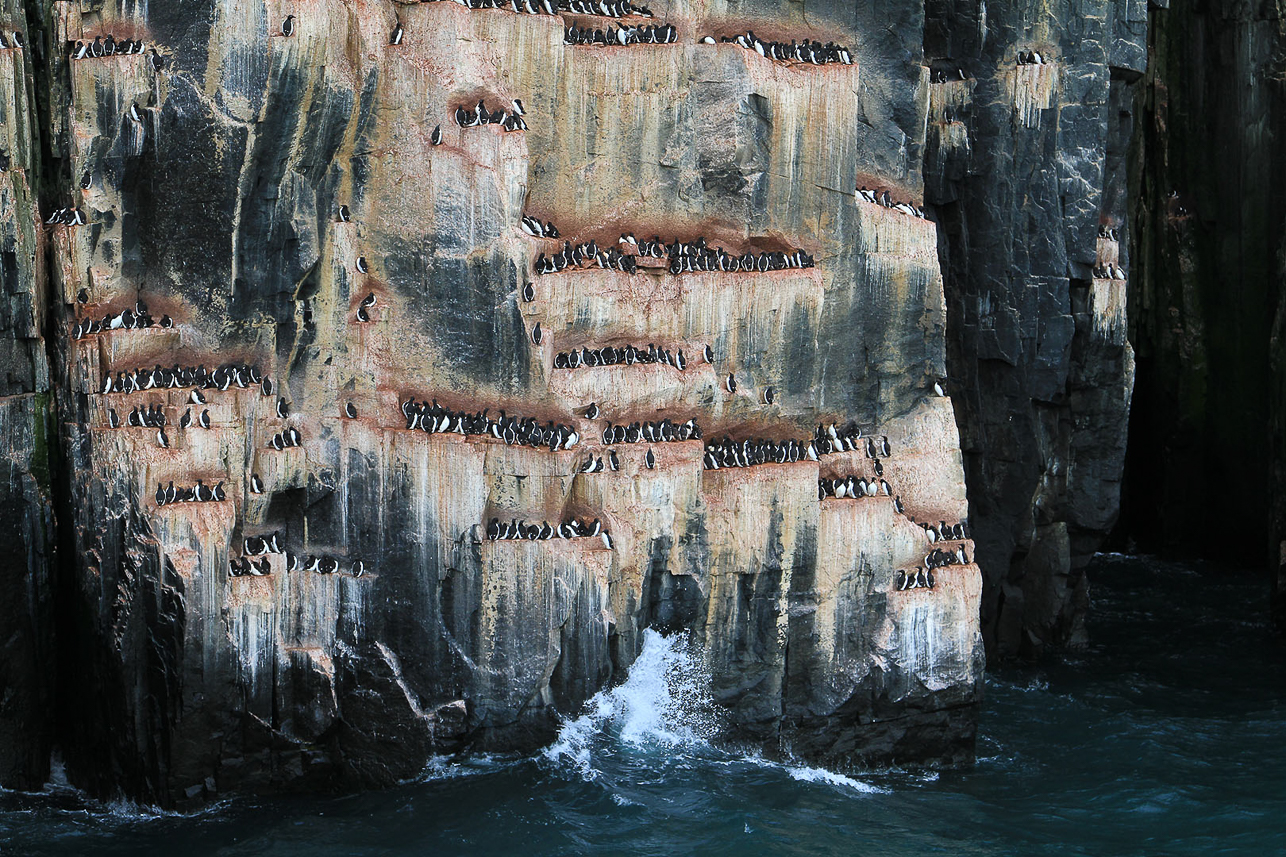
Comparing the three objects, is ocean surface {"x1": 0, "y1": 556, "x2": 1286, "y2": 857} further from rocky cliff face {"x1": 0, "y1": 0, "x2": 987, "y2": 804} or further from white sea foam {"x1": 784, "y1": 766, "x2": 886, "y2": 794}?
rocky cliff face {"x1": 0, "y1": 0, "x2": 987, "y2": 804}

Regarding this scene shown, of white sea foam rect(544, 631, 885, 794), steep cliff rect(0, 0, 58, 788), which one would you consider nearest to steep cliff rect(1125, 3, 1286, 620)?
white sea foam rect(544, 631, 885, 794)

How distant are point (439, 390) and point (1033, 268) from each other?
623 inches

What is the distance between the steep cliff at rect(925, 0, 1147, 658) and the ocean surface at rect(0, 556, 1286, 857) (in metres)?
5.09

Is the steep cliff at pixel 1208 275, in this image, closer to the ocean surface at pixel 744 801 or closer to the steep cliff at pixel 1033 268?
the steep cliff at pixel 1033 268

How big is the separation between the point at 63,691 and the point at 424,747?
302 inches

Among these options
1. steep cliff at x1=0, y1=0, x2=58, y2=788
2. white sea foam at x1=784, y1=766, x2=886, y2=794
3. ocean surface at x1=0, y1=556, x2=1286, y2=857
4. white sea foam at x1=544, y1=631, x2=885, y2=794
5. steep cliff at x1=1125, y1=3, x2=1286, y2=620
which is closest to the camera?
→ ocean surface at x1=0, y1=556, x2=1286, y2=857

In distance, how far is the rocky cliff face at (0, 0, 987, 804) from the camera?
98.8 feet

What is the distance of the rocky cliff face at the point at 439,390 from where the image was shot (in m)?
30.1

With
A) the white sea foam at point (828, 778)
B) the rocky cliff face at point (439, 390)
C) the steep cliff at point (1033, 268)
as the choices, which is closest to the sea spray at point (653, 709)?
the rocky cliff face at point (439, 390)

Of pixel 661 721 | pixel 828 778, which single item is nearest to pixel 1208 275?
pixel 828 778

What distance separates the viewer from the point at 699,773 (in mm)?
31469

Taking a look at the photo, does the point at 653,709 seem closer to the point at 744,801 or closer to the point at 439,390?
the point at 744,801

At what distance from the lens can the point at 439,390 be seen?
3194 cm

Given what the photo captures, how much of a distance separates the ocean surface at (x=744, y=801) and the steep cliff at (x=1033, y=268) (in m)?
5.09
